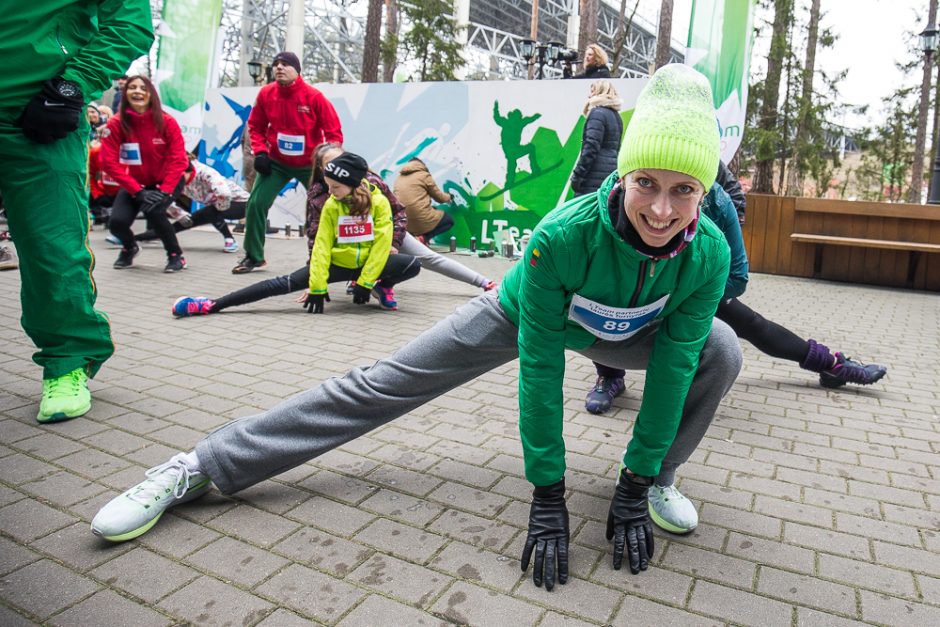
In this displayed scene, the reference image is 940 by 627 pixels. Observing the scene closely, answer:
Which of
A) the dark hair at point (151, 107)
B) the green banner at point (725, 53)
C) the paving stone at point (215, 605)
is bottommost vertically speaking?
the paving stone at point (215, 605)

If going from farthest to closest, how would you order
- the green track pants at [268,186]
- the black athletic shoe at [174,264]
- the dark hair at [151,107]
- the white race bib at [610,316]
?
the black athletic shoe at [174,264] < the green track pants at [268,186] < the dark hair at [151,107] < the white race bib at [610,316]

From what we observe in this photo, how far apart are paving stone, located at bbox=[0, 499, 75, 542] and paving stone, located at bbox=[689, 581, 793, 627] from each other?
6.40 feet

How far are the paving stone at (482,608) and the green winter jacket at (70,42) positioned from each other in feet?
8.34

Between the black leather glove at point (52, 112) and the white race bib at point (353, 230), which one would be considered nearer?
the black leather glove at point (52, 112)

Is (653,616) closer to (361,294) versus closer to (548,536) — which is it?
(548,536)

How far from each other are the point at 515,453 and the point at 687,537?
0.89 metres

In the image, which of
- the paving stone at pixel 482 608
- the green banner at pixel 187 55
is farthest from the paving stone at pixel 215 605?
the green banner at pixel 187 55

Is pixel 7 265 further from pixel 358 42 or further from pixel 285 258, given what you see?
pixel 358 42

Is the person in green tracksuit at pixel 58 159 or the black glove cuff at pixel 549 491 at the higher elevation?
the person in green tracksuit at pixel 58 159

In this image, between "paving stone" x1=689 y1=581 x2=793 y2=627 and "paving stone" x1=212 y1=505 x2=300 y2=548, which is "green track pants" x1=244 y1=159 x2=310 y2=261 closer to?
"paving stone" x1=212 y1=505 x2=300 y2=548

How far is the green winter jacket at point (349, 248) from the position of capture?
592 centimetres

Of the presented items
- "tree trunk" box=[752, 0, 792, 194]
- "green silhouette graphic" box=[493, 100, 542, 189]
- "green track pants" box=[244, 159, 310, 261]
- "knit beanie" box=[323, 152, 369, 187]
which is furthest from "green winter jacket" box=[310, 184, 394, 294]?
"tree trunk" box=[752, 0, 792, 194]

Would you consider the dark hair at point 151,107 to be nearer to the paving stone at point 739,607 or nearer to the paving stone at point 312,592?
the paving stone at point 312,592

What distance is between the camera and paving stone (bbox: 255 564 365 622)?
6.53 feet
